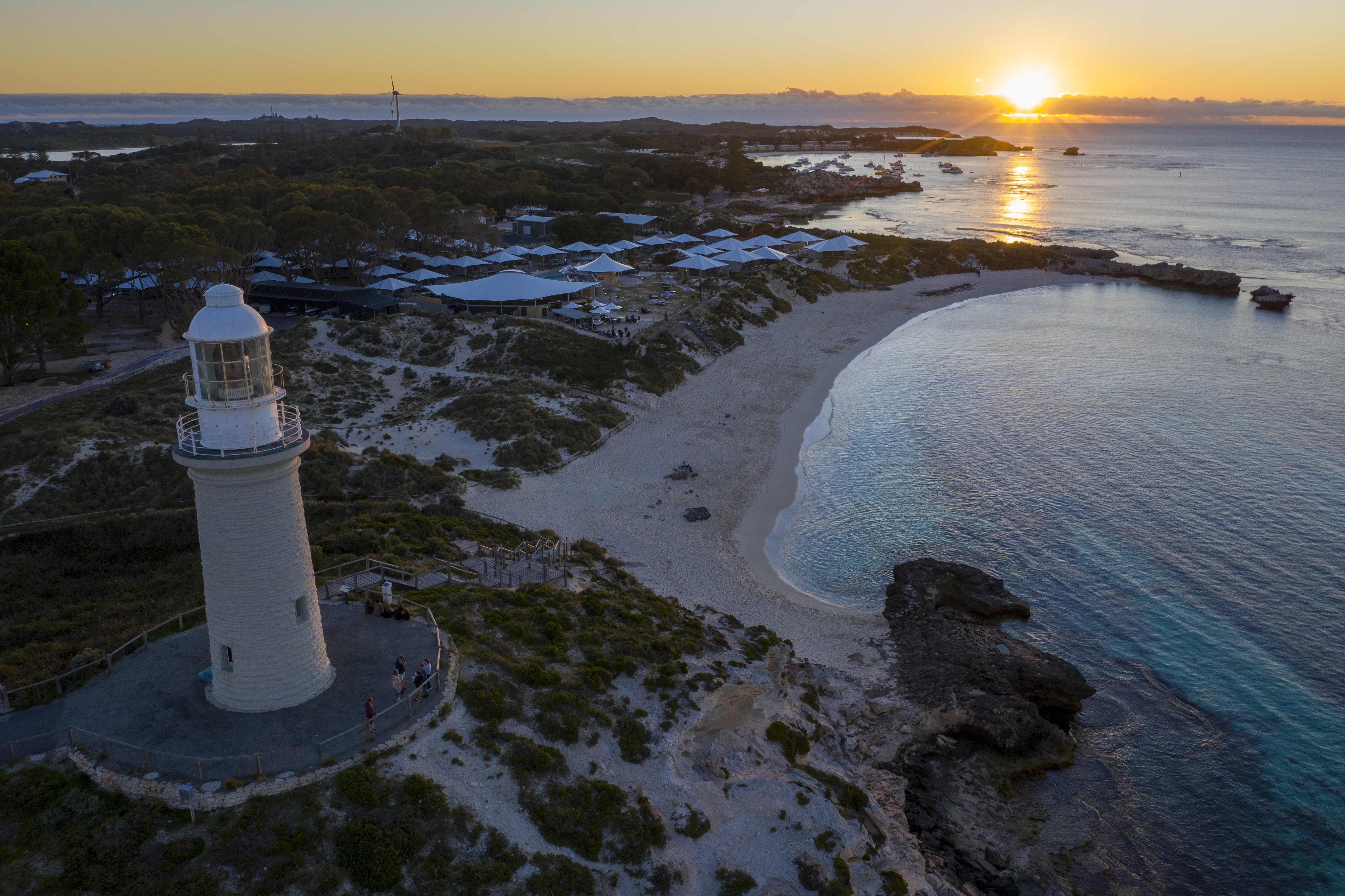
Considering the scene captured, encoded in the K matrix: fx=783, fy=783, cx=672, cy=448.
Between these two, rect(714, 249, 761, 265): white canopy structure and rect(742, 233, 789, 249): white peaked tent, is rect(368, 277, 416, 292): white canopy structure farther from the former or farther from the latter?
rect(742, 233, 789, 249): white peaked tent

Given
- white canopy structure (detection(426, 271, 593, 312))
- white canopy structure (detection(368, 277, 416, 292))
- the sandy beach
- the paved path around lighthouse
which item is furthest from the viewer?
white canopy structure (detection(368, 277, 416, 292))

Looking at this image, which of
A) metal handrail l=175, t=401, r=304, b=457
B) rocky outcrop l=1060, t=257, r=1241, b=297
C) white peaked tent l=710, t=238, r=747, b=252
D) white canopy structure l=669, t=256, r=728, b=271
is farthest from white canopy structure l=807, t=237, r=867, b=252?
metal handrail l=175, t=401, r=304, b=457

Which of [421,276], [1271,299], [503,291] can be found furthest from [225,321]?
[1271,299]

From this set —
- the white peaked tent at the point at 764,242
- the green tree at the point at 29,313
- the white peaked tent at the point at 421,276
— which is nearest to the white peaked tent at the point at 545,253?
the white peaked tent at the point at 421,276

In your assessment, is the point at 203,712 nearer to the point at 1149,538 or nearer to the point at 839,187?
the point at 1149,538

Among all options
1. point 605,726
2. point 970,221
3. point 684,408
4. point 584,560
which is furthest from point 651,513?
point 970,221

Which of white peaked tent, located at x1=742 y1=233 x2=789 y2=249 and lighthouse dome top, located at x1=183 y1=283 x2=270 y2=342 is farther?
white peaked tent, located at x1=742 y1=233 x2=789 y2=249
